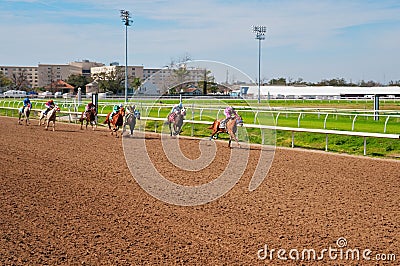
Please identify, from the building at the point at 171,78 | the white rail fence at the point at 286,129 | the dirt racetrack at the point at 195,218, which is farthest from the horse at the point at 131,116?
the building at the point at 171,78

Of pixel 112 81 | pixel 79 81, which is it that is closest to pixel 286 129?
pixel 112 81

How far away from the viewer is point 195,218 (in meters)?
6.57

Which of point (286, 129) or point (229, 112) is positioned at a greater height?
point (229, 112)

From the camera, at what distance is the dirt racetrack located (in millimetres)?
5133

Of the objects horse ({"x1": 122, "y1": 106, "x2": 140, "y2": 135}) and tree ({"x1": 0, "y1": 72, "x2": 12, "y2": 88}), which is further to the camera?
tree ({"x1": 0, "y1": 72, "x2": 12, "y2": 88})

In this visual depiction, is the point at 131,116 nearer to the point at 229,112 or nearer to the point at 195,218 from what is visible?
the point at 229,112

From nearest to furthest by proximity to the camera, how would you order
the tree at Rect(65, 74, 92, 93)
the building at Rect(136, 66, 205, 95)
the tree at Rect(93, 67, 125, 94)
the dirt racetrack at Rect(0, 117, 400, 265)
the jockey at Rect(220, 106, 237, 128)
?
the dirt racetrack at Rect(0, 117, 400, 265) < the building at Rect(136, 66, 205, 95) < the jockey at Rect(220, 106, 237, 128) < the tree at Rect(93, 67, 125, 94) < the tree at Rect(65, 74, 92, 93)

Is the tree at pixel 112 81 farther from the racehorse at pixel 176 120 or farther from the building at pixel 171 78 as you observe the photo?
the building at pixel 171 78

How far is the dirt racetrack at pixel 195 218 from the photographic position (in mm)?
5133

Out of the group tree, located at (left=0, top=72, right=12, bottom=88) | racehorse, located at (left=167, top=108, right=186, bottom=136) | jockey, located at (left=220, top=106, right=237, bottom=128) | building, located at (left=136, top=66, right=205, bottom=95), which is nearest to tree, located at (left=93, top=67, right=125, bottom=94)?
tree, located at (left=0, top=72, right=12, bottom=88)

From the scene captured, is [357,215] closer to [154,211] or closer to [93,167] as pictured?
[154,211]

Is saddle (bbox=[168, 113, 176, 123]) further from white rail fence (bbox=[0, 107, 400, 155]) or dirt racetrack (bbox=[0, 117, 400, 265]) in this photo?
dirt racetrack (bbox=[0, 117, 400, 265])

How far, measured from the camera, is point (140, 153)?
12.6 m

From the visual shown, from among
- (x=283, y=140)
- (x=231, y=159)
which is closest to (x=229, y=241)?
(x=231, y=159)
